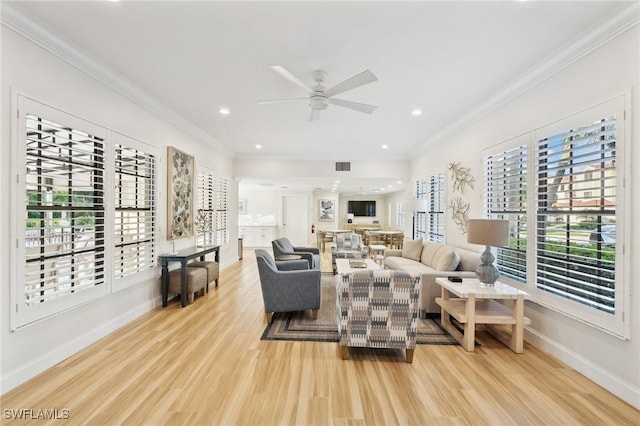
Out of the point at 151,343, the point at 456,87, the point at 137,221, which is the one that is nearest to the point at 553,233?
the point at 456,87

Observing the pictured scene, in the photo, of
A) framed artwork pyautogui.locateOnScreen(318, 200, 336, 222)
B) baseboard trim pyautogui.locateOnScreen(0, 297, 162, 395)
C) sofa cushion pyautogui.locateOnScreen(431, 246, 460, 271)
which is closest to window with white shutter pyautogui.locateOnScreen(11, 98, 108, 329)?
baseboard trim pyautogui.locateOnScreen(0, 297, 162, 395)

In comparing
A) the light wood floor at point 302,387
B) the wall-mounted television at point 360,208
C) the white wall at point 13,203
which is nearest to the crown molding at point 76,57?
the white wall at point 13,203

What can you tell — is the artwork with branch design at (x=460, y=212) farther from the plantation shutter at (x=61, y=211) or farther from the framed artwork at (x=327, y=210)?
the framed artwork at (x=327, y=210)

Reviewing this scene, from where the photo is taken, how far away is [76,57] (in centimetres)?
258

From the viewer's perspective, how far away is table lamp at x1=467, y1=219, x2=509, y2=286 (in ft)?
9.29

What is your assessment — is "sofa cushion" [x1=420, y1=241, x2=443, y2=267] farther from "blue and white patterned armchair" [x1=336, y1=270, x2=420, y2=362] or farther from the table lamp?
"blue and white patterned armchair" [x1=336, y1=270, x2=420, y2=362]

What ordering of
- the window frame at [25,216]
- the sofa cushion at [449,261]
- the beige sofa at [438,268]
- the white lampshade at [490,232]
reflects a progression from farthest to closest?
the sofa cushion at [449,261] < the beige sofa at [438,268] < the white lampshade at [490,232] < the window frame at [25,216]

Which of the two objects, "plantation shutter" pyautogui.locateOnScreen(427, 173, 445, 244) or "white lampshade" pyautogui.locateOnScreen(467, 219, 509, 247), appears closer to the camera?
"white lampshade" pyautogui.locateOnScreen(467, 219, 509, 247)

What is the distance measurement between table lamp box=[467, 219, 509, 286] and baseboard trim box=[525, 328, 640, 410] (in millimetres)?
664

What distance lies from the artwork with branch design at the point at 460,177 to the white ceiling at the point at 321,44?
36.4 inches

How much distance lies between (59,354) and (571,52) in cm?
528

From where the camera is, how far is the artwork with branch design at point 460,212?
4.33 meters

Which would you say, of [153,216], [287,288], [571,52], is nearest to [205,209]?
[153,216]

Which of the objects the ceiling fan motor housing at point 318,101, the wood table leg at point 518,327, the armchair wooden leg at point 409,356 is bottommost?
the armchair wooden leg at point 409,356
